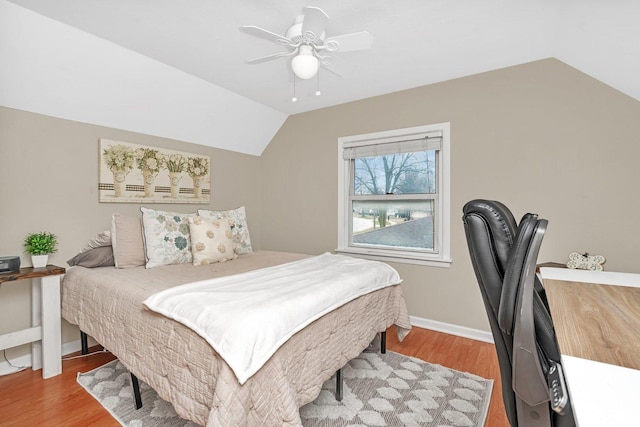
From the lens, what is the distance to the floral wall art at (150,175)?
2760 millimetres

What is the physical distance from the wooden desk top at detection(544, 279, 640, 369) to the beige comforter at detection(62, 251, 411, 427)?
1.04 meters

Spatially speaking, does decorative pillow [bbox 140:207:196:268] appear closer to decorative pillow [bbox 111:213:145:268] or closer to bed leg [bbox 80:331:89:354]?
decorative pillow [bbox 111:213:145:268]

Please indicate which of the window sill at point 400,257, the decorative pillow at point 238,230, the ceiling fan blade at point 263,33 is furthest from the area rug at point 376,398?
the ceiling fan blade at point 263,33

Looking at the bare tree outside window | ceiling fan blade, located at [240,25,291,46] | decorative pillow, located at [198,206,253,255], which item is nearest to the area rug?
decorative pillow, located at [198,206,253,255]

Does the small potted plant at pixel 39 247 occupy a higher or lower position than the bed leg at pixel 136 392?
higher

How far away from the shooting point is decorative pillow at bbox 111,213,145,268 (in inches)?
93.6

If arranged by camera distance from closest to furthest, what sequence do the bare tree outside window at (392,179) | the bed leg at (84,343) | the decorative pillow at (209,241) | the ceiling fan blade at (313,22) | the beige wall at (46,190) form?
the ceiling fan blade at (313,22) → the beige wall at (46,190) → the bed leg at (84,343) → the decorative pillow at (209,241) → the bare tree outside window at (392,179)

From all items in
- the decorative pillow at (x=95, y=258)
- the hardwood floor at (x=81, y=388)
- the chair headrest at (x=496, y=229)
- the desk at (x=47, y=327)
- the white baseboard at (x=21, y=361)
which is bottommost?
the hardwood floor at (x=81, y=388)

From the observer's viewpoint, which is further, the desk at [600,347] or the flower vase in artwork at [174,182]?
the flower vase in artwork at [174,182]

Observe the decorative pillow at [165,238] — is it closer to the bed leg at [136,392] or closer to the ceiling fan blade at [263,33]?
the bed leg at [136,392]

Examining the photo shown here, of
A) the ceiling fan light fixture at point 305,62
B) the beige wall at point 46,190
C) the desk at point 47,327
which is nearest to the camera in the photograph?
the ceiling fan light fixture at point 305,62

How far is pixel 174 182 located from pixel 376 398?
2.75 meters

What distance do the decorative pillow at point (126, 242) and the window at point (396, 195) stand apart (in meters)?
2.05

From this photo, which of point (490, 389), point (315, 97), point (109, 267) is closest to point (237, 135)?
point (315, 97)
